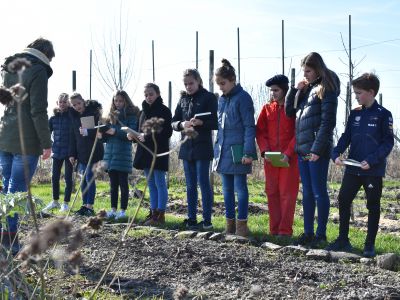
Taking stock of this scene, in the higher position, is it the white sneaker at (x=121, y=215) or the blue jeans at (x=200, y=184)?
the blue jeans at (x=200, y=184)

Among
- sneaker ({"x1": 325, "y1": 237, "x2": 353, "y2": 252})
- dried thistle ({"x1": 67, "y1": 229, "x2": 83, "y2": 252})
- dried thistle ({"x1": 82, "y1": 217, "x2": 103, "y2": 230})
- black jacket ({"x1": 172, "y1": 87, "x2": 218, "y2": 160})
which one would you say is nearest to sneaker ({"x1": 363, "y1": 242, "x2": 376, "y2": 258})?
sneaker ({"x1": 325, "y1": 237, "x2": 353, "y2": 252})

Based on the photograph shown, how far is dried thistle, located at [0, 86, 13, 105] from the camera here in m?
2.04

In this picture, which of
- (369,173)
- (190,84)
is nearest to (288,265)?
(369,173)

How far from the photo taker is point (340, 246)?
18.3 feet

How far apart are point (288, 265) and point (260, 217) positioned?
3526mm

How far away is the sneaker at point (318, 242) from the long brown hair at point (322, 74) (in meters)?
1.34

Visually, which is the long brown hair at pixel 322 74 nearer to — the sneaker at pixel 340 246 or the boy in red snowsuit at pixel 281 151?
the boy in red snowsuit at pixel 281 151

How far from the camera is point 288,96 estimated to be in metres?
6.21

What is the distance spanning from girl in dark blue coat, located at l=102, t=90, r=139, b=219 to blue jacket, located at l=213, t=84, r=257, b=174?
5.19ft

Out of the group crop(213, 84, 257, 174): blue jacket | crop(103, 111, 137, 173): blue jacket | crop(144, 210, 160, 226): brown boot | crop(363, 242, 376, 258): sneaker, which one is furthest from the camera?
crop(103, 111, 137, 173): blue jacket

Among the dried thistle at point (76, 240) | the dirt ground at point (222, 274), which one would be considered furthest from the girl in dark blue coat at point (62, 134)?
the dried thistle at point (76, 240)

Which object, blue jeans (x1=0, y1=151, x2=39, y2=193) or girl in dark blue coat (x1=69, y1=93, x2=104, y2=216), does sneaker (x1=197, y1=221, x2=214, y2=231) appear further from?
blue jeans (x1=0, y1=151, x2=39, y2=193)

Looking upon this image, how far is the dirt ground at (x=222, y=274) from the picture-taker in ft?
12.9

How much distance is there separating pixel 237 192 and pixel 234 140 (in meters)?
0.55
